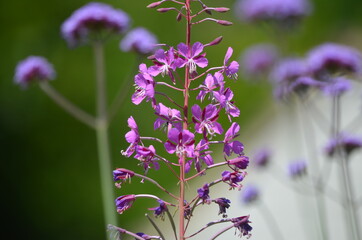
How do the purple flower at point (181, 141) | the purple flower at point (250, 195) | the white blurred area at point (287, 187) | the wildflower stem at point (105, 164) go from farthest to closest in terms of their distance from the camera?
the white blurred area at point (287, 187), the purple flower at point (250, 195), the wildflower stem at point (105, 164), the purple flower at point (181, 141)

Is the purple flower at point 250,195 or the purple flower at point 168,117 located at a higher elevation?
the purple flower at point 168,117

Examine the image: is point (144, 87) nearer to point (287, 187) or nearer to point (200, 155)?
point (200, 155)

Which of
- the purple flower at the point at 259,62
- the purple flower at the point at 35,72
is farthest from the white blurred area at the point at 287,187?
the purple flower at the point at 35,72

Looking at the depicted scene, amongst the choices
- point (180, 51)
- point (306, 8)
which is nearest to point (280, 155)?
point (306, 8)

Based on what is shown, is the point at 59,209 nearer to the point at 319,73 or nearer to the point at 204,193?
the point at 319,73

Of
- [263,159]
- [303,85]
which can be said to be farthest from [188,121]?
[263,159]

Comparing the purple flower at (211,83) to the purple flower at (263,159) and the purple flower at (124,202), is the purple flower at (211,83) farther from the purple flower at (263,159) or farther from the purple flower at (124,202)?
the purple flower at (263,159)

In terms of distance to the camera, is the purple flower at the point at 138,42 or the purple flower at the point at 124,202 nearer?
the purple flower at the point at 124,202

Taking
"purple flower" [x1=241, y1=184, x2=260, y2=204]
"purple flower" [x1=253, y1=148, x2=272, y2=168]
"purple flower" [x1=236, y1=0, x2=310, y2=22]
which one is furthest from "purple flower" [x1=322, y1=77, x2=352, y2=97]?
"purple flower" [x1=253, y1=148, x2=272, y2=168]
